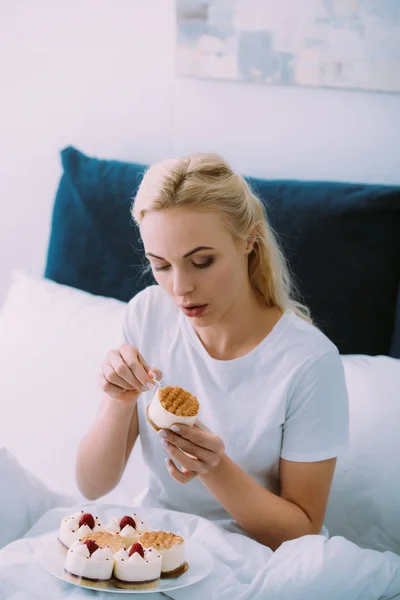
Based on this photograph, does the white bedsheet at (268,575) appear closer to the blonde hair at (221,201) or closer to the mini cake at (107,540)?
the mini cake at (107,540)

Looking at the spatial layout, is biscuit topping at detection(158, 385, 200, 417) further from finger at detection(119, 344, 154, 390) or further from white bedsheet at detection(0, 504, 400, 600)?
white bedsheet at detection(0, 504, 400, 600)

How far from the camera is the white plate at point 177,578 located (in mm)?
1465

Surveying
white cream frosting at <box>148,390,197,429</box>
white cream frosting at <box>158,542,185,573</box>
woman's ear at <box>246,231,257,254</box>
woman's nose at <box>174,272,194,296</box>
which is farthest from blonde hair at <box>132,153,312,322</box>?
white cream frosting at <box>158,542,185,573</box>

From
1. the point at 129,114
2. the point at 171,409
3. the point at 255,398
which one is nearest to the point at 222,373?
the point at 255,398

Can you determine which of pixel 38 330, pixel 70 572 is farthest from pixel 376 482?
pixel 38 330

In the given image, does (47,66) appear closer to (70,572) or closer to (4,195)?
(4,195)

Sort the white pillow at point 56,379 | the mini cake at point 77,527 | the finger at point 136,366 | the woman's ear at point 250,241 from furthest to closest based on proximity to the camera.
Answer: the white pillow at point 56,379, the woman's ear at point 250,241, the finger at point 136,366, the mini cake at point 77,527

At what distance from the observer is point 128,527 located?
160 centimetres

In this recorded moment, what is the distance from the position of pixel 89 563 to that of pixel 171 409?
0.96 ft

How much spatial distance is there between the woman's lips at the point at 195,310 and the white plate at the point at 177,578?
1.37ft

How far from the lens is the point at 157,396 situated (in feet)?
5.39

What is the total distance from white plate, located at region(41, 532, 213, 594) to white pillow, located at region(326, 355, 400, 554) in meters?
0.46

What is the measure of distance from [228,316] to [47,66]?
4.18ft

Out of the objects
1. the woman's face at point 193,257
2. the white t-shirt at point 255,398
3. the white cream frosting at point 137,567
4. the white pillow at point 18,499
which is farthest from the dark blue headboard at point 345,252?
the white cream frosting at point 137,567
